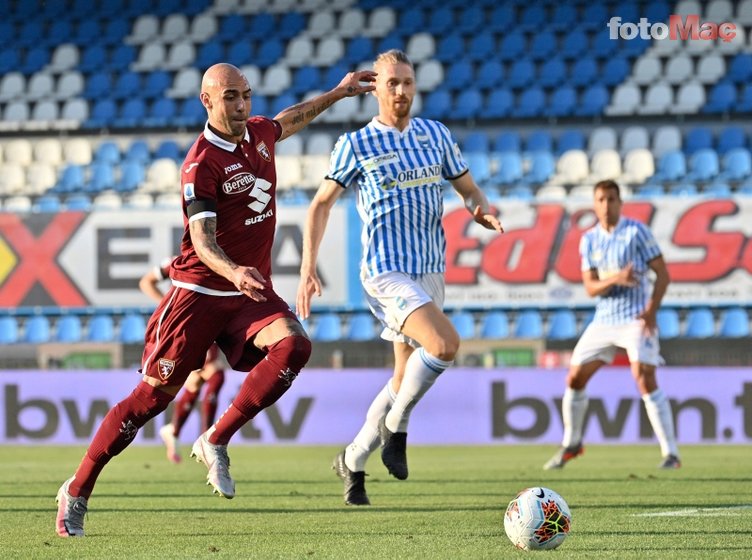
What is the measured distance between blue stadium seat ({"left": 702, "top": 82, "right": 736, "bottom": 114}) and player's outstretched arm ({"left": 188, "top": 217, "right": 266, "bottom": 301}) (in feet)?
50.1

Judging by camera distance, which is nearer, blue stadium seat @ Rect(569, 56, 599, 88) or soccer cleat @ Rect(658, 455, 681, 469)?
soccer cleat @ Rect(658, 455, 681, 469)

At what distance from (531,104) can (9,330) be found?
343 inches

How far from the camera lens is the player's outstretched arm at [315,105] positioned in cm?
725

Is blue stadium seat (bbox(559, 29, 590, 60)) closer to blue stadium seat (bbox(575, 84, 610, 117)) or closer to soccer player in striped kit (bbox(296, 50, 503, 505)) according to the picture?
blue stadium seat (bbox(575, 84, 610, 117))

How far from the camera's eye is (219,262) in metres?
6.07

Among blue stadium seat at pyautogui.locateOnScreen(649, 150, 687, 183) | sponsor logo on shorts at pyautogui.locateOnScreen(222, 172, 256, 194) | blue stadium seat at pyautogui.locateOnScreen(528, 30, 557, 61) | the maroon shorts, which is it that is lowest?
the maroon shorts

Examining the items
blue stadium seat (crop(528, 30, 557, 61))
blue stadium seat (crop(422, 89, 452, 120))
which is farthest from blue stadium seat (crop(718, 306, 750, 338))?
blue stadium seat (crop(528, 30, 557, 61))

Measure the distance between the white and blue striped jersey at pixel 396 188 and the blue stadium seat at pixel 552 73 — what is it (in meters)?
14.0

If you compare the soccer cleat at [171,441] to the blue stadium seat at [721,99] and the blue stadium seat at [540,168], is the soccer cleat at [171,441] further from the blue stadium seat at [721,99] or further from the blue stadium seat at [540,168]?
the blue stadium seat at [721,99]

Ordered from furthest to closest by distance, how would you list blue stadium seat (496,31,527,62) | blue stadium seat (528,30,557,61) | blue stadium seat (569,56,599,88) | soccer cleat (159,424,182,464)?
blue stadium seat (496,31,527,62)
blue stadium seat (528,30,557,61)
blue stadium seat (569,56,599,88)
soccer cleat (159,424,182,464)

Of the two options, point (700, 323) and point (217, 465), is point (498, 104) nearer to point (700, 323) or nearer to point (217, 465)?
point (700, 323)

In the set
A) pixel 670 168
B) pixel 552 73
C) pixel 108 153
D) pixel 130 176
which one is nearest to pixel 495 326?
pixel 670 168

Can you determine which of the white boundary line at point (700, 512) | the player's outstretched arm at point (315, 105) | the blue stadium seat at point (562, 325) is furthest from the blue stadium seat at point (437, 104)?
the white boundary line at point (700, 512)

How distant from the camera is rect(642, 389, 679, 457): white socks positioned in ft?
36.6
